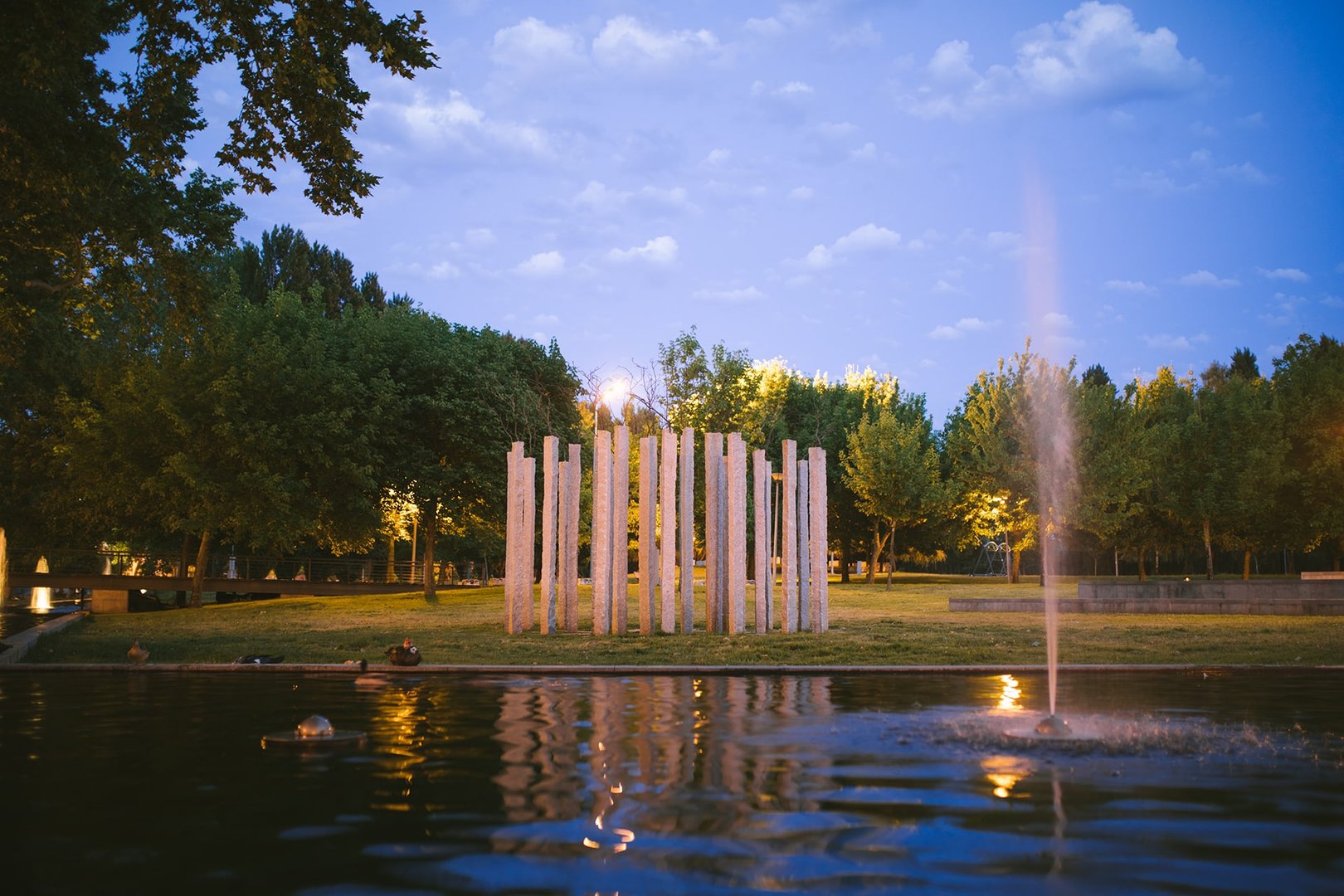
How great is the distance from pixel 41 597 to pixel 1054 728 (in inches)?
2381

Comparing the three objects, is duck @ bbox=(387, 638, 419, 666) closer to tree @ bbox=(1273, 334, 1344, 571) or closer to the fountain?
the fountain

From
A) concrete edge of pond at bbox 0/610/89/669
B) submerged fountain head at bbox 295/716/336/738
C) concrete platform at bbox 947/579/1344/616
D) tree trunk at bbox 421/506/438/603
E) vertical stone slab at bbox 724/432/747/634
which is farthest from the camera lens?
tree trunk at bbox 421/506/438/603

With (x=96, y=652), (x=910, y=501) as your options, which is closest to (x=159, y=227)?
(x=96, y=652)

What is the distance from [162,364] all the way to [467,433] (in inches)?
432

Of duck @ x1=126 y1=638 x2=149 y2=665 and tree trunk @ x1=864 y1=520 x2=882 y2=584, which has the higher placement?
tree trunk @ x1=864 y1=520 x2=882 y2=584

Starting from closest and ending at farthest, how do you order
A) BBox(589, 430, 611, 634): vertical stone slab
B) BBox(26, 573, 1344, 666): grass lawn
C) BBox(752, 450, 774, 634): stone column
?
BBox(26, 573, 1344, 666): grass lawn → BBox(589, 430, 611, 634): vertical stone slab → BBox(752, 450, 774, 634): stone column

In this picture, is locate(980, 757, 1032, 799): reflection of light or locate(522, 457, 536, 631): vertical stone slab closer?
locate(980, 757, 1032, 799): reflection of light

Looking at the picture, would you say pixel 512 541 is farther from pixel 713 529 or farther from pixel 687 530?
pixel 713 529

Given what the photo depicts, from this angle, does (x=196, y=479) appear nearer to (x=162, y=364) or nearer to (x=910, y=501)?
(x=162, y=364)

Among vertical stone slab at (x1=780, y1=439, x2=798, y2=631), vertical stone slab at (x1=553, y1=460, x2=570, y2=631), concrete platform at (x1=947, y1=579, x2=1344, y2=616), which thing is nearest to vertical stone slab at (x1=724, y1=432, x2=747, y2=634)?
vertical stone slab at (x1=780, y1=439, x2=798, y2=631)

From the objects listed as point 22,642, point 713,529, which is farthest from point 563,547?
point 22,642

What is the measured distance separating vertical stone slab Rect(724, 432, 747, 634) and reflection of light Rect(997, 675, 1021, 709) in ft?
23.4

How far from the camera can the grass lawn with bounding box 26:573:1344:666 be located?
17812 mm

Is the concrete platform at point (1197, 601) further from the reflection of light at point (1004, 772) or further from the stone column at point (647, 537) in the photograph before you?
the reflection of light at point (1004, 772)
